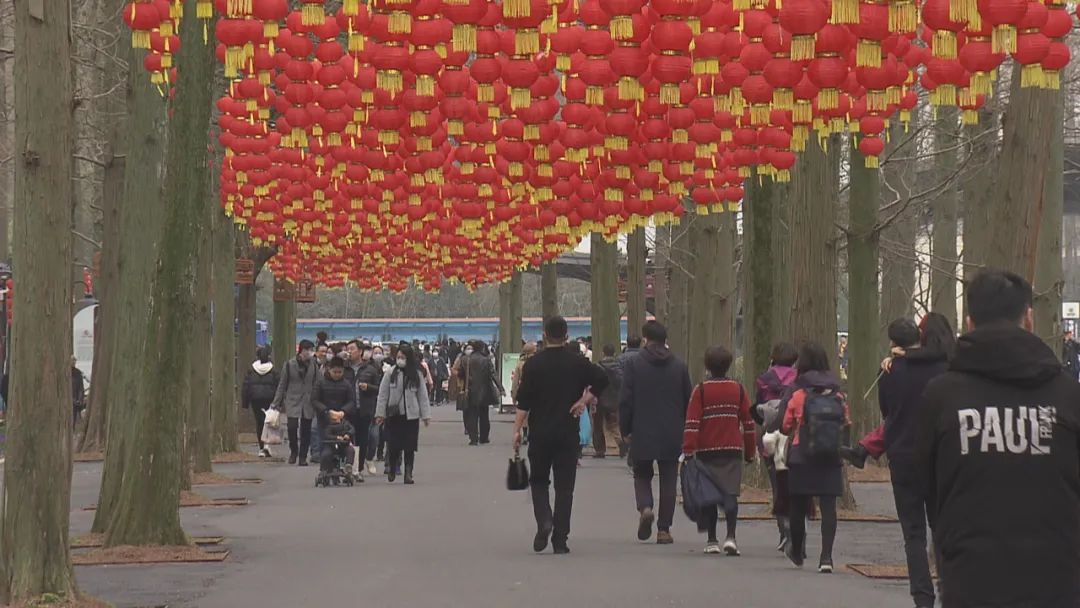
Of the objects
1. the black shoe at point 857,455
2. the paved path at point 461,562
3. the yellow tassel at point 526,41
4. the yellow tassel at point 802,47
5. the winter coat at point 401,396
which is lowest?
the paved path at point 461,562

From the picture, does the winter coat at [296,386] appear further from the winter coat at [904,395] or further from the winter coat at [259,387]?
the winter coat at [904,395]

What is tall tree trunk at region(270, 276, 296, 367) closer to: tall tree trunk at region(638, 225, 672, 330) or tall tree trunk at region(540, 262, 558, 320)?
tall tree trunk at region(540, 262, 558, 320)

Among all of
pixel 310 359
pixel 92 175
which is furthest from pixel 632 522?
pixel 92 175

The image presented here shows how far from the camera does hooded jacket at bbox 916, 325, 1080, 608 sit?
6.27 metres

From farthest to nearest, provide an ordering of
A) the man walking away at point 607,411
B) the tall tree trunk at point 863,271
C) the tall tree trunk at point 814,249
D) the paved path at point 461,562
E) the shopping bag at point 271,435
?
the man walking away at point 607,411
the shopping bag at point 271,435
the tall tree trunk at point 863,271
the tall tree trunk at point 814,249
the paved path at point 461,562

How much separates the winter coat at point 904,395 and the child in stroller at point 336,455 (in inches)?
533

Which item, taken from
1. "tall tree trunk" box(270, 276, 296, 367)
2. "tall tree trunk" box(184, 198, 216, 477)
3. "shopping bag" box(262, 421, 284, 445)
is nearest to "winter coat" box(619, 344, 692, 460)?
"tall tree trunk" box(184, 198, 216, 477)

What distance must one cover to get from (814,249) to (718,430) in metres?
4.75

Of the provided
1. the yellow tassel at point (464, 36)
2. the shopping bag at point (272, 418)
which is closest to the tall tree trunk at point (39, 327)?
the yellow tassel at point (464, 36)

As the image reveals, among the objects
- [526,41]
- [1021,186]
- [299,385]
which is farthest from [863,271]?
[526,41]

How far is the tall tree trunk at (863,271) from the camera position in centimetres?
2275

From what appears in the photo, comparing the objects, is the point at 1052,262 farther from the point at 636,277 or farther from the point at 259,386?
the point at 636,277

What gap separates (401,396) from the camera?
24516 millimetres

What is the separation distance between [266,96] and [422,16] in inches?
236
